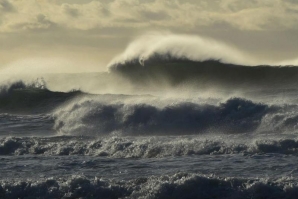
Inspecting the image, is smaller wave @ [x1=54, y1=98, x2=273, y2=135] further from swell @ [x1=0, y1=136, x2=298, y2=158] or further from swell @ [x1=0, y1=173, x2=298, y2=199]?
swell @ [x1=0, y1=173, x2=298, y2=199]

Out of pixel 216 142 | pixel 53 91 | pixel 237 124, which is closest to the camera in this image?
pixel 216 142

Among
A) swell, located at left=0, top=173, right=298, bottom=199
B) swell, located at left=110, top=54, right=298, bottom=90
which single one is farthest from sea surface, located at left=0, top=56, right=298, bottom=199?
swell, located at left=110, top=54, right=298, bottom=90

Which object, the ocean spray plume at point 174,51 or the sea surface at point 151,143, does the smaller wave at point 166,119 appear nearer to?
the sea surface at point 151,143

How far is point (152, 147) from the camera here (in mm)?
14539

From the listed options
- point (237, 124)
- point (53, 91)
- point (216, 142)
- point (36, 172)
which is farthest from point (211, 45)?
point (36, 172)

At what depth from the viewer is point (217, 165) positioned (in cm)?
1241

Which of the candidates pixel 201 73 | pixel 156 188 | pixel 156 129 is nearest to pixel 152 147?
pixel 156 188

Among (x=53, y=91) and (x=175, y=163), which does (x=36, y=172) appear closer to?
(x=175, y=163)

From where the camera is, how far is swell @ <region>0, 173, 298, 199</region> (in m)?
10.4

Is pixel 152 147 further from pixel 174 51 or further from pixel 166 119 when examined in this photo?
pixel 174 51

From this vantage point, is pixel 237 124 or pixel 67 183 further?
pixel 237 124

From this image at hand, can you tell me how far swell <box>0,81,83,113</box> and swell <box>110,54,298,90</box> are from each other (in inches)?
181

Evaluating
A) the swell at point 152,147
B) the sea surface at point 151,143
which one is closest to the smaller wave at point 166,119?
the sea surface at point 151,143

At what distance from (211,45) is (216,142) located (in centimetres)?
2140
